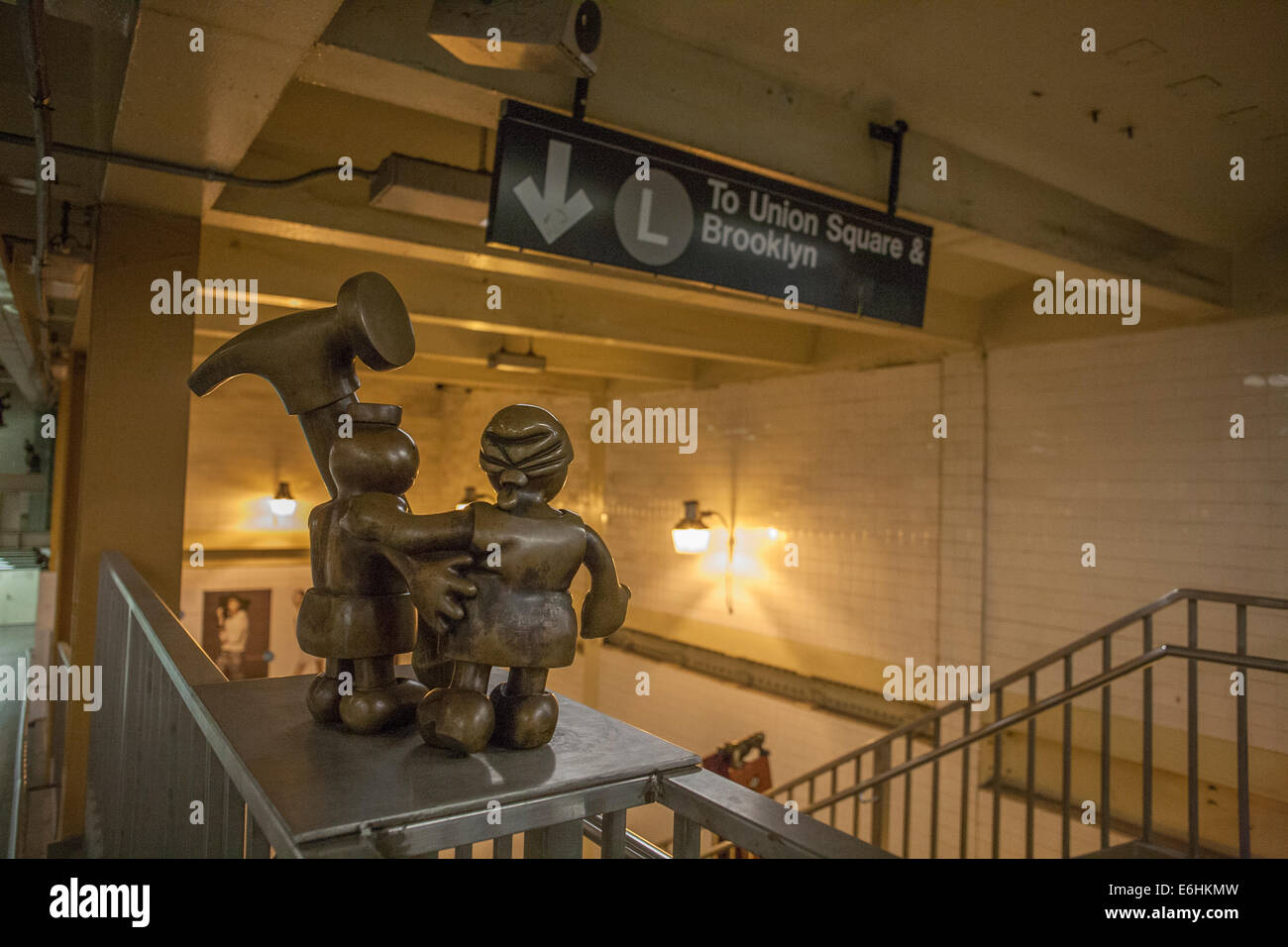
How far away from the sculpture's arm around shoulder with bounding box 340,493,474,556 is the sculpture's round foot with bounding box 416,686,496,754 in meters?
0.18

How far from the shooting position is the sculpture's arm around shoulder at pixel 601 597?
3.59 feet

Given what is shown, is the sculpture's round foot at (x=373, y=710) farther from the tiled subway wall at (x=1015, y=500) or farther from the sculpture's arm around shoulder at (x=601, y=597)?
the tiled subway wall at (x=1015, y=500)

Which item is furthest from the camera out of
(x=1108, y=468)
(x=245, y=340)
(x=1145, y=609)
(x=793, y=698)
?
(x=793, y=698)

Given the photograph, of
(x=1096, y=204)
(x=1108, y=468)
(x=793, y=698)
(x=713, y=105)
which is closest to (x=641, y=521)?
(x=793, y=698)

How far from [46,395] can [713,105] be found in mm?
10440

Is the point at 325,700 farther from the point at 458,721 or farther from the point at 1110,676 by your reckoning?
the point at 1110,676

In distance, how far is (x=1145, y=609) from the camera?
3.41 m

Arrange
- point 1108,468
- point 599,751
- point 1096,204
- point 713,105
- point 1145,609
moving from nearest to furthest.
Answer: point 599,751
point 713,105
point 1145,609
point 1096,204
point 1108,468

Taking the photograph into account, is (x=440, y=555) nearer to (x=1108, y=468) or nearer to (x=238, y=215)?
(x=238, y=215)

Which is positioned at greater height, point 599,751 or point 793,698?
point 599,751

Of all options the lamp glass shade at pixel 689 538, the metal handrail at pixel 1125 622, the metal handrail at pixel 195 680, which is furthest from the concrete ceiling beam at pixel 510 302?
the metal handrail at pixel 1125 622

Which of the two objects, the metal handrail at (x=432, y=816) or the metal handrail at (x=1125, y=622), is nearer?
the metal handrail at (x=432, y=816)

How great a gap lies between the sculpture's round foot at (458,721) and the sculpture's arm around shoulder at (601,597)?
0.71 feet

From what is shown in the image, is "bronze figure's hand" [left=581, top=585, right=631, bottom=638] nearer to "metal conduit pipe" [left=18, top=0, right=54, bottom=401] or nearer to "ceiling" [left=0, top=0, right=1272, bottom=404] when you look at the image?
"ceiling" [left=0, top=0, right=1272, bottom=404]
